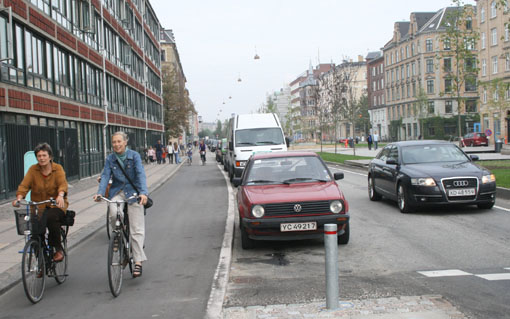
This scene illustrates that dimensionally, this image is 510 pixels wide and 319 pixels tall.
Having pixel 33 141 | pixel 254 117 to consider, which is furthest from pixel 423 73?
pixel 33 141

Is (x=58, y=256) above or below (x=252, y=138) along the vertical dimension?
below

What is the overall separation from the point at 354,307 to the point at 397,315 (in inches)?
16.1

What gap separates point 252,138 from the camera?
815 inches

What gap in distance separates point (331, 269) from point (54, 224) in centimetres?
316

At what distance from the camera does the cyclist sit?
5.97 meters

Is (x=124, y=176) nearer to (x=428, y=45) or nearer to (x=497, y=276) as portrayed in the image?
(x=497, y=276)

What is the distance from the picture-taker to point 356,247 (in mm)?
8062

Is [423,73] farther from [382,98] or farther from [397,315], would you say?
[397,315]

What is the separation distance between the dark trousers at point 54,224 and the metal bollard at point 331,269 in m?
3.08

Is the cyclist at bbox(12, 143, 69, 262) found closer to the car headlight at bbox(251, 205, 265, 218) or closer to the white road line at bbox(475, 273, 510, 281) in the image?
the car headlight at bbox(251, 205, 265, 218)

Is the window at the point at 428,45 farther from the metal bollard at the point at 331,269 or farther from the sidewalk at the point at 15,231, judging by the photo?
the metal bollard at the point at 331,269

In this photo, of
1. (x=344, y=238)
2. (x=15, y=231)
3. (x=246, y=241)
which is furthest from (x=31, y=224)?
(x=15, y=231)

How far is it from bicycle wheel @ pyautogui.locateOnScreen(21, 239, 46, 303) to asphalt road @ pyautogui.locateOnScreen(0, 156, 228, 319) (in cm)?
13

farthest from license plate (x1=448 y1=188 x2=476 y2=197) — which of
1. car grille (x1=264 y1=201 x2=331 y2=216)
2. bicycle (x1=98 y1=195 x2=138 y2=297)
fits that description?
bicycle (x1=98 y1=195 x2=138 y2=297)
